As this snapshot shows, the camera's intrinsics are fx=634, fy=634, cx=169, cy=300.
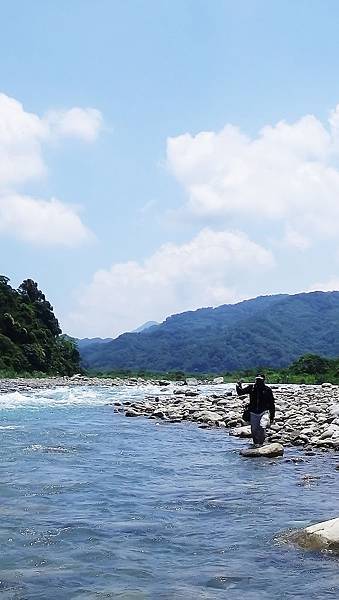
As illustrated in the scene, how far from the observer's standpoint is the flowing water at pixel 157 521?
6504mm

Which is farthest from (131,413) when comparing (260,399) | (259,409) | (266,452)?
(266,452)

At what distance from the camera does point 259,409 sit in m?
16.1

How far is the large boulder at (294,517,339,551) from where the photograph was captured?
7.38 meters

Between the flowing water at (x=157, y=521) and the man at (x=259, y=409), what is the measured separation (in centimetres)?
69

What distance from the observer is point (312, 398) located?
3102 centimetres

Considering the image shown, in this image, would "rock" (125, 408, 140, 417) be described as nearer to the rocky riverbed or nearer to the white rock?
the rocky riverbed

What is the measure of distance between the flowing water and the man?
69 cm

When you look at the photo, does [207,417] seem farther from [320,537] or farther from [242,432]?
[320,537]

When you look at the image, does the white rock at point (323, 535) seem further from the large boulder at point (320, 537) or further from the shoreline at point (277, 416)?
the shoreline at point (277, 416)

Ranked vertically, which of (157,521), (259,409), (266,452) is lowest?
(157,521)


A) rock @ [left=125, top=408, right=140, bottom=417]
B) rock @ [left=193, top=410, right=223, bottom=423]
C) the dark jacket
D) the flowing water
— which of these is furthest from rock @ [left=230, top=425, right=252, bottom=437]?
rock @ [left=125, top=408, right=140, bottom=417]

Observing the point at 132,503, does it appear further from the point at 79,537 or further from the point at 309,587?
the point at 309,587

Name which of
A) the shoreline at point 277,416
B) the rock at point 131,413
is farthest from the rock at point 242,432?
the rock at point 131,413

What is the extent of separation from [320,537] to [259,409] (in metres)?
8.55
